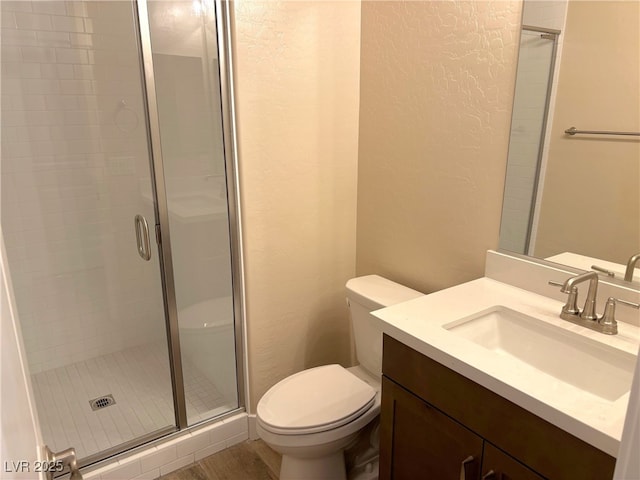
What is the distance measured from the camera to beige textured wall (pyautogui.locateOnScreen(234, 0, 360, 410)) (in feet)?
6.00

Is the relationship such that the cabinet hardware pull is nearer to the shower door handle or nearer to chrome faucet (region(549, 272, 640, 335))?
chrome faucet (region(549, 272, 640, 335))

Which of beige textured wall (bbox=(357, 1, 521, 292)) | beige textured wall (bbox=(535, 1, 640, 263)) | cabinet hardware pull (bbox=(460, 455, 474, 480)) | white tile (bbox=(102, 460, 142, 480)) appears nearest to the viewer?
cabinet hardware pull (bbox=(460, 455, 474, 480))

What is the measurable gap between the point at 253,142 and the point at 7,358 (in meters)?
1.47

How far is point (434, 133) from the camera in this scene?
1784 mm

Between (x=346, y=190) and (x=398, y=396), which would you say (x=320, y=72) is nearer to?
(x=346, y=190)

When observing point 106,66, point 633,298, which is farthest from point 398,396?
point 106,66

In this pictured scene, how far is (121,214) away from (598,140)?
2236mm

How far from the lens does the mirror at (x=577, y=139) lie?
4.23ft

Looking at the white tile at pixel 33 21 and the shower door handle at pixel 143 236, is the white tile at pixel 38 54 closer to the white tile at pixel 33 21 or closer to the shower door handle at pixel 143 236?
the white tile at pixel 33 21

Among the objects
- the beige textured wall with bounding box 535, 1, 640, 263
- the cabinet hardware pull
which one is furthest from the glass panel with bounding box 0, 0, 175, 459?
the beige textured wall with bounding box 535, 1, 640, 263

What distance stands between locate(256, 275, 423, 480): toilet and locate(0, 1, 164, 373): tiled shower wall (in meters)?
0.86

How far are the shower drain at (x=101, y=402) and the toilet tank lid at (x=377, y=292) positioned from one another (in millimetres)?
1373

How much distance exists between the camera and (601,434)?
34.4 inches

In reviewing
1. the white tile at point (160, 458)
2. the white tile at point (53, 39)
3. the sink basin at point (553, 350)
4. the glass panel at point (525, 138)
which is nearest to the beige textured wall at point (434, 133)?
the glass panel at point (525, 138)
